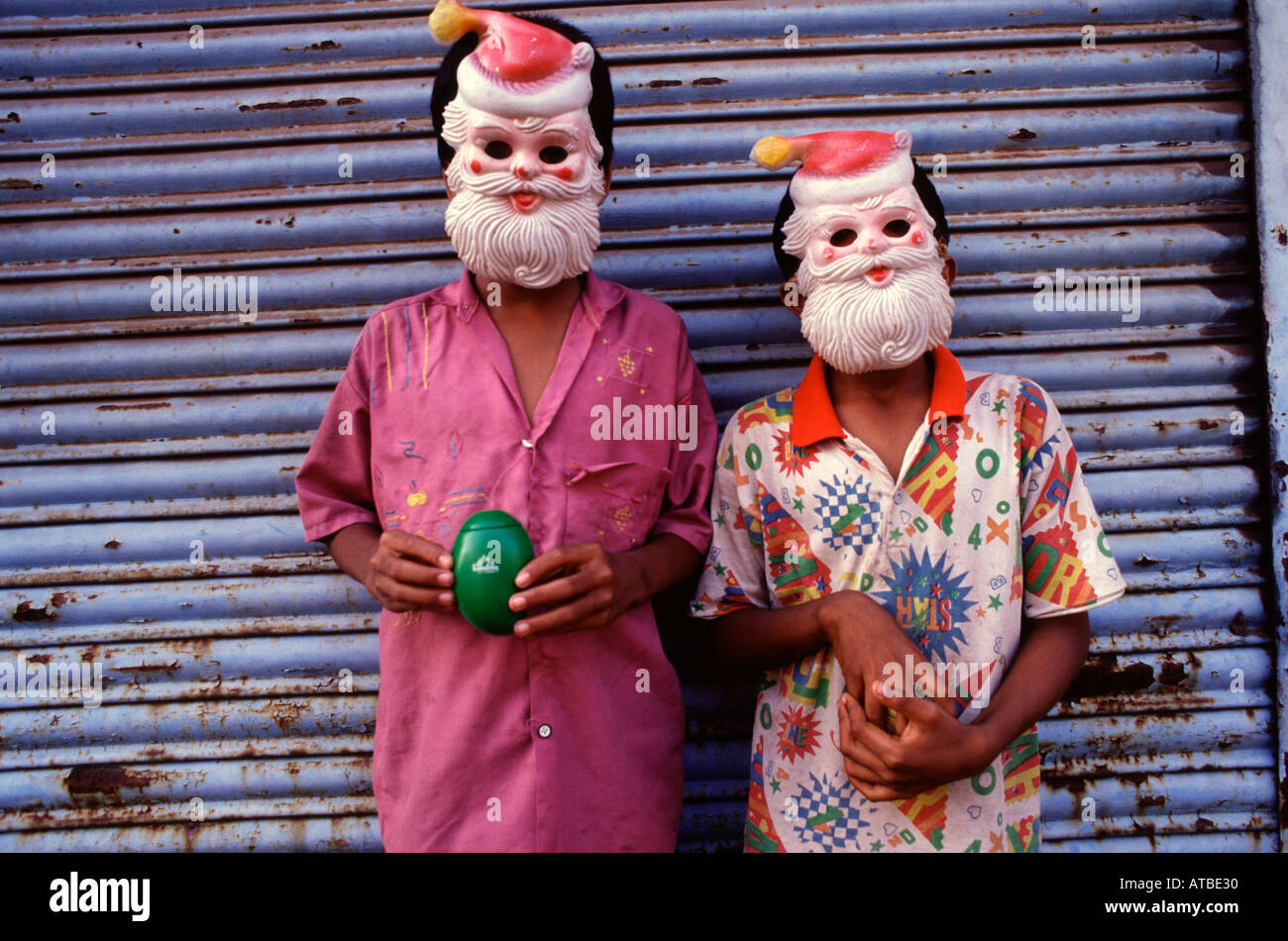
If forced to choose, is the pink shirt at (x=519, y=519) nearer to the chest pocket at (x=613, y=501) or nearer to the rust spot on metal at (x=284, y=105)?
the chest pocket at (x=613, y=501)

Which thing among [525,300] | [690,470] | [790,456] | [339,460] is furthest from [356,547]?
[790,456]

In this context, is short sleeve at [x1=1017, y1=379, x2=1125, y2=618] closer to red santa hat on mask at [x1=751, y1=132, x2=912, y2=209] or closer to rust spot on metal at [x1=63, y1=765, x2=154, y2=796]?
red santa hat on mask at [x1=751, y1=132, x2=912, y2=209]

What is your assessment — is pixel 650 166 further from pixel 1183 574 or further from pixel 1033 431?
pixel 1183 574

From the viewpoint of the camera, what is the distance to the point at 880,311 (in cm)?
203

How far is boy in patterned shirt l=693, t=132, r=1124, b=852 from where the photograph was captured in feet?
6.54

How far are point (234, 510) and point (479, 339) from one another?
1.39 meters

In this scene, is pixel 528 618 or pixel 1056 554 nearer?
pixel 528 618

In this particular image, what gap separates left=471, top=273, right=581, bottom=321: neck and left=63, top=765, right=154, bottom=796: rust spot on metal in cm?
221

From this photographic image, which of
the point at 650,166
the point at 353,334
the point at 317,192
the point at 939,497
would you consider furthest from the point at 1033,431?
the point at 317,192

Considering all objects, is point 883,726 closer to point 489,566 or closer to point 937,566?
point 937,566

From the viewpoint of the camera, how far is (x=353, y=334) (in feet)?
9.57

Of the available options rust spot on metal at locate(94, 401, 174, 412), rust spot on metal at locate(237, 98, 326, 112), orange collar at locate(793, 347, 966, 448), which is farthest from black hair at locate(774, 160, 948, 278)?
rust spot on metal at locate(94, 401, 174, 412)

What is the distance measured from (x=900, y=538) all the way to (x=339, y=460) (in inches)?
61.2

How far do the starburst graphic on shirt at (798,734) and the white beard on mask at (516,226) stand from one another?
1334 millimetres
